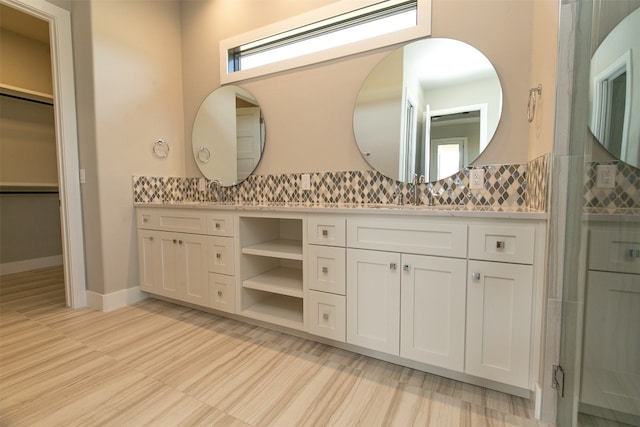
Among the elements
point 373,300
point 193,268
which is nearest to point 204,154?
point 193,268

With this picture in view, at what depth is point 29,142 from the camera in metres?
3.58

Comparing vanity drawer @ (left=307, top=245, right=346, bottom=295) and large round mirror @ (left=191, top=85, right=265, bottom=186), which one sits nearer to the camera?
vanity drawer @ (left=307, top=245, right=346, bottom=295)

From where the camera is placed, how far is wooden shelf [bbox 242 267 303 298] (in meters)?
1.92

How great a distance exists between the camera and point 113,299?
2.46m

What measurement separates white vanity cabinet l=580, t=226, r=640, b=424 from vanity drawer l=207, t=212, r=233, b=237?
1937 millimetres

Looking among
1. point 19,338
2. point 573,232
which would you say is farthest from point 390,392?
point 19,338

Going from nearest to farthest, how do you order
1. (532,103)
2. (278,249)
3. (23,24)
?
(532,103)
(278,249)
(23,24)

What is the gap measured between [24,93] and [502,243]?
4.76 meters

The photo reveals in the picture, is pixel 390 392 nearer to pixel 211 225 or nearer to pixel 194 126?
pixel 211 225

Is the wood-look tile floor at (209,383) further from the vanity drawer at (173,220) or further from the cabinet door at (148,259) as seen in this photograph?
the vanity drawer at (173,220)

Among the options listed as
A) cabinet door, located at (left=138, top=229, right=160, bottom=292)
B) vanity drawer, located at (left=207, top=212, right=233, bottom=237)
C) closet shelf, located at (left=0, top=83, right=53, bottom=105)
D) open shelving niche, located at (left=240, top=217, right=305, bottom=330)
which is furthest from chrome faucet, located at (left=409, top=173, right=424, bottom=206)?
closet shelf, located at (left=0, top=83, right=53, bottom=105)

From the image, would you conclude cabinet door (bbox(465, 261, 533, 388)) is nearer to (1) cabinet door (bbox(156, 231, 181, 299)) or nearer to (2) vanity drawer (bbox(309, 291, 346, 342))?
(2) vanity drawer (bbox(309, 291, 346, 342))

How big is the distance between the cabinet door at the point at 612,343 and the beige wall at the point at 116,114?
122 inches

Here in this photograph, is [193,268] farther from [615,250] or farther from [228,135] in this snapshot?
[615,250]
